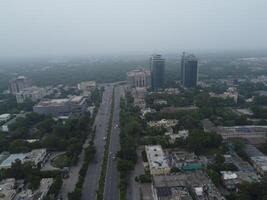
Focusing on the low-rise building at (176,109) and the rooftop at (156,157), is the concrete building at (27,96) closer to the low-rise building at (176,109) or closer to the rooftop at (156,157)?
the low-rise building at (176,109)

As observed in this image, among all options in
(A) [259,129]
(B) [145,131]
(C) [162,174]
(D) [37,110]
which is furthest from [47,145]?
(A) [259,129]

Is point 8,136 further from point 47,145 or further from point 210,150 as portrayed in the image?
point 210,150

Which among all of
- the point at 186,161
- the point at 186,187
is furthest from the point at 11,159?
the point at 186,187

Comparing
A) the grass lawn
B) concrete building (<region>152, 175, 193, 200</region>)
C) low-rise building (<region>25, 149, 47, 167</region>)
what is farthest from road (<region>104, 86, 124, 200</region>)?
low-rise building (<region>25, 149, 47, 167</region>)

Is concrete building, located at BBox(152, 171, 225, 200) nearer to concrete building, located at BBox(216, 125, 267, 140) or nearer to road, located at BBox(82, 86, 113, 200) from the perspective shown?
road, located at BBox(82, 86, 113, 200)

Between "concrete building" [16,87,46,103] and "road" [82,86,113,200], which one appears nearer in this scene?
"road" [82,86,113,200]

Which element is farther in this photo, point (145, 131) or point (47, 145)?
point (145, 131)

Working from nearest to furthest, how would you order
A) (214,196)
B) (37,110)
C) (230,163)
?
(214,196) → (230,163) → (37,110)

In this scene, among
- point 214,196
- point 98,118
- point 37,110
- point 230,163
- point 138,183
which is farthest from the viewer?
point 37,110
